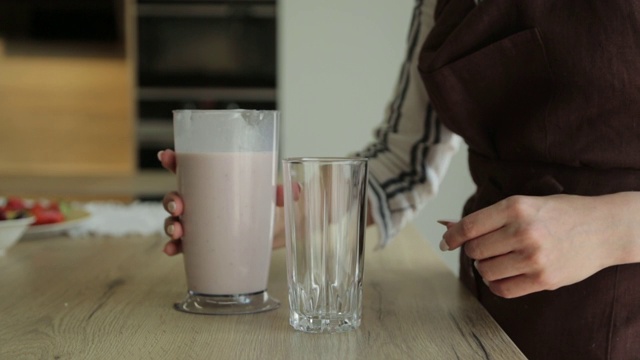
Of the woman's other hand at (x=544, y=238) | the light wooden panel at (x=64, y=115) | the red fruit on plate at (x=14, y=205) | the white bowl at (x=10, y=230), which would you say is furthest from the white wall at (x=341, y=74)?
the woman's other hand at (x=544, y=238)

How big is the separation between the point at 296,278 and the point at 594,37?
1.39 feet

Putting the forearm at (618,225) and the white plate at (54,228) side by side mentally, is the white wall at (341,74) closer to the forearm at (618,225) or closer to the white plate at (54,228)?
the white plate at (54,228)

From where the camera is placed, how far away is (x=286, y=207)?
0.77 m

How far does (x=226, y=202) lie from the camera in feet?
2.76

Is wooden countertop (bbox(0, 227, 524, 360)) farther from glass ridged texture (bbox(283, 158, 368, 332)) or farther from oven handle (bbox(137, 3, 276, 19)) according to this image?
oven handle (bbox(137, 3, 276, 19))

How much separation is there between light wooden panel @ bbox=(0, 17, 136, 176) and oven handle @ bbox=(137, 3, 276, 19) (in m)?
0.47

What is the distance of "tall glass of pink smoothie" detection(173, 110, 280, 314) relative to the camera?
0.83m

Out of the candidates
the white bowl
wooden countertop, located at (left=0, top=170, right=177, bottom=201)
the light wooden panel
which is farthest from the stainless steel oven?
the white bowl

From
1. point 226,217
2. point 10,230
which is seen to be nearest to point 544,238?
point 226,217

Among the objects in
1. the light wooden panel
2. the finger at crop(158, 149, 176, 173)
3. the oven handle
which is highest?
the oven handle

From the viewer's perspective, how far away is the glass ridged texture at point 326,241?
74 cm

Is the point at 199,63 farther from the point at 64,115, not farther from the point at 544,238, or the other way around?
the point at 544,238

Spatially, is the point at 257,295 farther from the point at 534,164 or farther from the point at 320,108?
the point at 320,108

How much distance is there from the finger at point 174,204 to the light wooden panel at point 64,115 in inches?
127
